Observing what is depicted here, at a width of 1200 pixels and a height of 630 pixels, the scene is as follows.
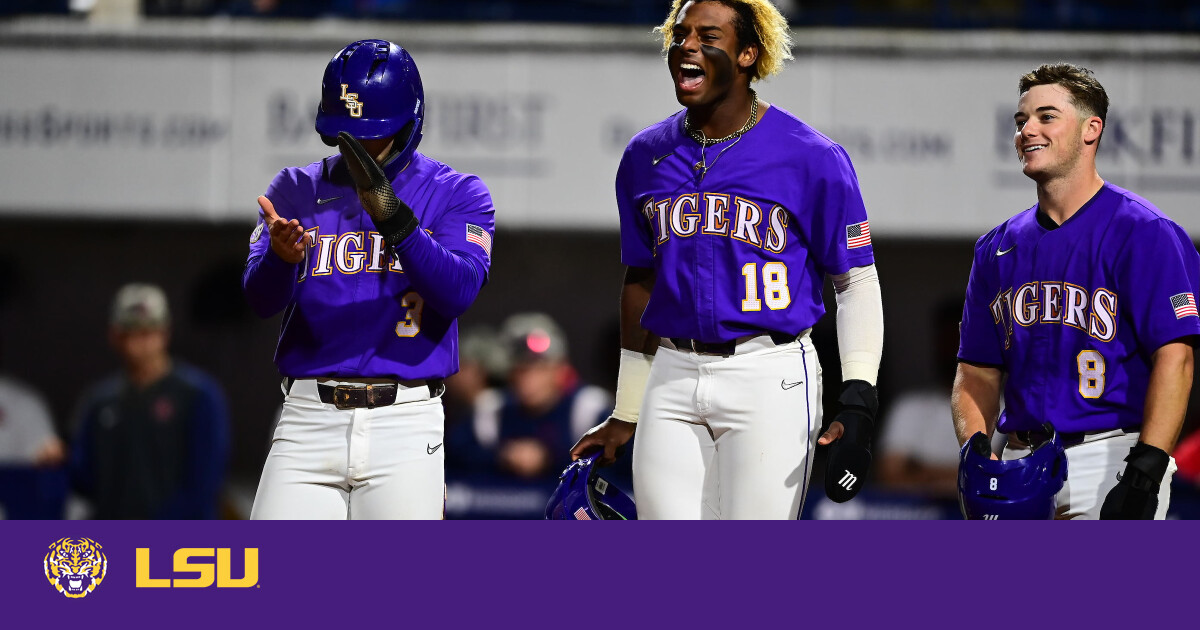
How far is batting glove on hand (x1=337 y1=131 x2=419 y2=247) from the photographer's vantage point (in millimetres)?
2961

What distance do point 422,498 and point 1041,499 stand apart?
1.39 meters

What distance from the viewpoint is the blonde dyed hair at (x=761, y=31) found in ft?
10.5

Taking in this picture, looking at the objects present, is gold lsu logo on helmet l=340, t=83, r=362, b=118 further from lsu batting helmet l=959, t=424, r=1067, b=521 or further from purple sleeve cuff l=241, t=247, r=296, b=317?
lsu batting helmet l=959, t=424, r=1067, b=521

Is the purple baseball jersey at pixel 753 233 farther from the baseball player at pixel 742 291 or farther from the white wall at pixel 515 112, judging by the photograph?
the white wall at pixel 515 112

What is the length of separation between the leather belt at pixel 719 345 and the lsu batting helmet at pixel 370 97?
81cm

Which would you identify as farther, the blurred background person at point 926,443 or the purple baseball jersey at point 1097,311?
the blurred background person at point 926,443

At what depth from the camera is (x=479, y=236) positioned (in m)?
3.29

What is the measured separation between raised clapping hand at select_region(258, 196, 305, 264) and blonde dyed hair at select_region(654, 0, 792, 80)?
962 mm
